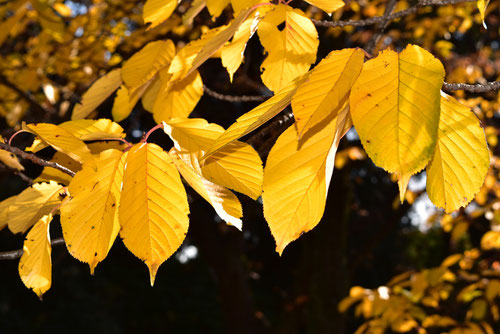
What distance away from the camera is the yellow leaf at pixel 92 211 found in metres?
0.62

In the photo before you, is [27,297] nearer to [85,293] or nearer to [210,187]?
[85,293]

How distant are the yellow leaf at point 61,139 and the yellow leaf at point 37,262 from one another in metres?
0.13

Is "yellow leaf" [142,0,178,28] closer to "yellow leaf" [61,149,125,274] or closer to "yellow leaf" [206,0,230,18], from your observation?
"yellow leaf" [206,0,230,18]

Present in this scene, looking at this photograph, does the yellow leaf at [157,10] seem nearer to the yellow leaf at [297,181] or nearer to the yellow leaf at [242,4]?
the yellow leaf at [242,4]

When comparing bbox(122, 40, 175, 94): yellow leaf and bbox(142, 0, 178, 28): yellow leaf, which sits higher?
bbox(142, 0, 178, 28): yellow leaf

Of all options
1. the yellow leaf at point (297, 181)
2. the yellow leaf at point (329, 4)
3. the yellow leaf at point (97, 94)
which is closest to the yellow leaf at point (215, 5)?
the yellow leaf at point (329, 4)

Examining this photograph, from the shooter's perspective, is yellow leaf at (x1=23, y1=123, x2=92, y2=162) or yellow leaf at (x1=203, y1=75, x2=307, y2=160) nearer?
yellow leaf at (x1=203, y1=75, x2=307, y2=160)

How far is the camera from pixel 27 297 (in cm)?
746

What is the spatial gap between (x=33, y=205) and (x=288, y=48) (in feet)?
1.61

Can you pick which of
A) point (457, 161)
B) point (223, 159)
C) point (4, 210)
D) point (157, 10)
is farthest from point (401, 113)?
point (4, 210)

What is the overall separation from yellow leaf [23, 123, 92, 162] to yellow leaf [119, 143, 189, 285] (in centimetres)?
12

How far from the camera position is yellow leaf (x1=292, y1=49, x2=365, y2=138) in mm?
465

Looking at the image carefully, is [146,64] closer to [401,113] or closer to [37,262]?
[37,262]

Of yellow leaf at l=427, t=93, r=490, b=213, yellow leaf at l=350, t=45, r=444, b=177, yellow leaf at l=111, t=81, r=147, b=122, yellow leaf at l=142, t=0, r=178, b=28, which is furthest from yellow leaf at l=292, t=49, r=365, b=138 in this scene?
yellow leaf at l=111, t=81, r=147, b=122
